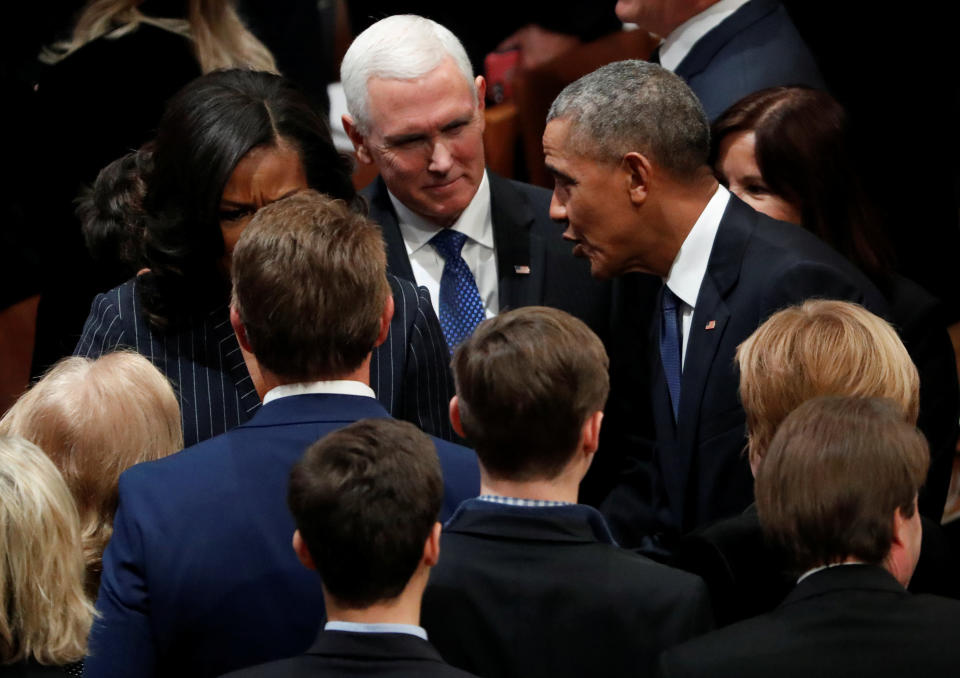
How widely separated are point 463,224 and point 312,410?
1393 mm

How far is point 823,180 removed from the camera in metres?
3.75

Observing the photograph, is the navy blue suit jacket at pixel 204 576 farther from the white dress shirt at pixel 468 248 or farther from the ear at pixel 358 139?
the ear at pixel 358 139

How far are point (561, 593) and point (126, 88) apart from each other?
267cm

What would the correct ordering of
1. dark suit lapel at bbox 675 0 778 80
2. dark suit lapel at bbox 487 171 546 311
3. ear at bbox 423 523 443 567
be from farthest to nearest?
dark suit lapel at bbox 675 0 778 80
dark suit lapel at bbox 487 171 546 311
ear at bbox 423 523 443 567

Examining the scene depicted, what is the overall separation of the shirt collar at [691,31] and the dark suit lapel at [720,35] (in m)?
0.03

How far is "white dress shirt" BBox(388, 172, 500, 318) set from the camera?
3.82 meters

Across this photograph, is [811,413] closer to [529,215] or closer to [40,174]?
[529,215]

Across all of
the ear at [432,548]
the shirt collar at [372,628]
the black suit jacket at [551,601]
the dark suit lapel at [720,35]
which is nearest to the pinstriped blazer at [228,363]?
the black suit jacket at [551,601]

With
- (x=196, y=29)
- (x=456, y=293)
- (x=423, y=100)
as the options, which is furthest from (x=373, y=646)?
(x=196, y=29)

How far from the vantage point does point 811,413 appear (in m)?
2.38

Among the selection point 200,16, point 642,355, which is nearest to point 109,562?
point 642,355

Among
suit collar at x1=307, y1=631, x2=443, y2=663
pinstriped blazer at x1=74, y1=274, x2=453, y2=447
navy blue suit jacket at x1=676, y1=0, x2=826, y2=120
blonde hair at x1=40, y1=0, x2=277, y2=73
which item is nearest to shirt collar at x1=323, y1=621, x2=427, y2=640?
A: suit collar at x1=307, y1=631, x2=443, y2=663

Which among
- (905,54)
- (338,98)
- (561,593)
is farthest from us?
(338,98)

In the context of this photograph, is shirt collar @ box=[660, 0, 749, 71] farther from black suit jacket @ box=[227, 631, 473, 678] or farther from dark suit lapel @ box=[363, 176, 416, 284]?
black suit jacket @ box=[227, 631, 473, 678]
